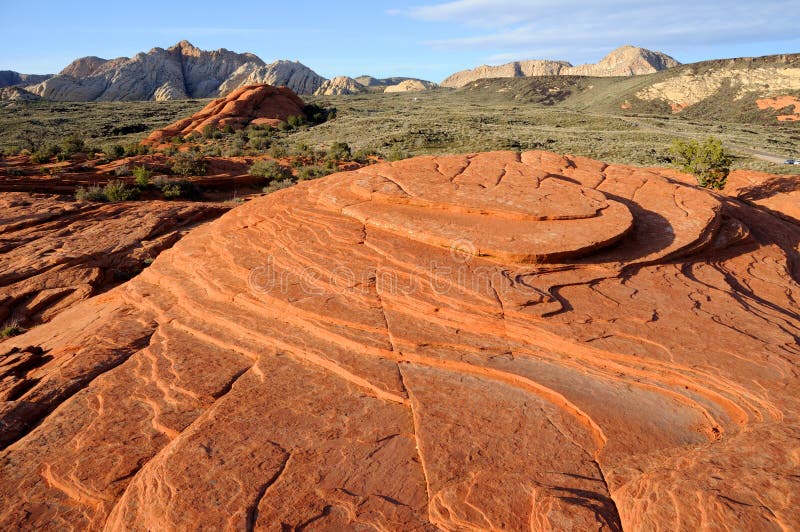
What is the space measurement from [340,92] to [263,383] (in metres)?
132

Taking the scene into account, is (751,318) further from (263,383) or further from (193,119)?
(193,119)

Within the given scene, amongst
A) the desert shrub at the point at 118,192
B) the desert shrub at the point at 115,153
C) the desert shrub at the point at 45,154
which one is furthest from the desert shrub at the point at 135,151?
the desert shrub at the point at 118,192

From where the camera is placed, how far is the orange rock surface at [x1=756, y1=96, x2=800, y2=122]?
176ft

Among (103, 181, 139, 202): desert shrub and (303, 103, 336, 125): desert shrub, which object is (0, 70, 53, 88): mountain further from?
(103, 181, 139, 202): desert shrub

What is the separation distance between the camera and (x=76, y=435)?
15.6 feet

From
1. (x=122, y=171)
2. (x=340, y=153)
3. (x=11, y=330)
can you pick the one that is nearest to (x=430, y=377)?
(x=11, y=330)

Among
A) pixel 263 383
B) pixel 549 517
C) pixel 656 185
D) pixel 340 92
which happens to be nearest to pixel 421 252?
pixel 263 383

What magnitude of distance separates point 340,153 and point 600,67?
Result: 15625 cm

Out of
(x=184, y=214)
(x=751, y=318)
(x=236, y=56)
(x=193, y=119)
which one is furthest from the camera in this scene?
(x=236, y=56)

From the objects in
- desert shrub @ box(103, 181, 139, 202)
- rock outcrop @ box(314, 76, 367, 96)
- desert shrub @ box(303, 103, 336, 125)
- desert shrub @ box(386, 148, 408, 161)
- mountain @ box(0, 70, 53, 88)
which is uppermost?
mountain @ box(0, 70, 53, 88)

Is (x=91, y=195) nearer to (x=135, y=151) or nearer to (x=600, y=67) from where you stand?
(x=135, y=151)

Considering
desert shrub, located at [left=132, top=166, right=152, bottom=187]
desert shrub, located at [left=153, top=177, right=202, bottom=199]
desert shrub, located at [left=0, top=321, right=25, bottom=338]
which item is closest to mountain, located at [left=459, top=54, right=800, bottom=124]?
desert shrub, located at [left=153, top=177, right=202, bottom=199]

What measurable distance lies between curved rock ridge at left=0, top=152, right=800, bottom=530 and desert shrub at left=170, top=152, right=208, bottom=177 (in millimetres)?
17059

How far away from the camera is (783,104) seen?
5641 cm
